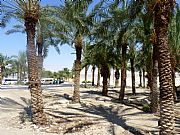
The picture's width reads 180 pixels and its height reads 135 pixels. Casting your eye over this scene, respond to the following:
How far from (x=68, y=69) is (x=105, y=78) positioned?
99598 millimetres

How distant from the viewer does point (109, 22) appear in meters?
22.5

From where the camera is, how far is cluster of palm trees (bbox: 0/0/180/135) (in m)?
13.3

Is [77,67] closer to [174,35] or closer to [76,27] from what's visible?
[76,27]

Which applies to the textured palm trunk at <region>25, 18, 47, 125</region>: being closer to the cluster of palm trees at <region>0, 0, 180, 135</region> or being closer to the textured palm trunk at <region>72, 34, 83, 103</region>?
the cluster of palm trees at <region>0, 0, 180, 135</region>

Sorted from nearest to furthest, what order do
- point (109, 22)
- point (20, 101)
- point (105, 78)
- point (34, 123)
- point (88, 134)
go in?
point (88, 134) < point (34, 123) < point (109, 22) < point (20, 101) < point (105, 78)

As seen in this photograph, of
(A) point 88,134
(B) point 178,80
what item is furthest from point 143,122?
(B) point 178,80

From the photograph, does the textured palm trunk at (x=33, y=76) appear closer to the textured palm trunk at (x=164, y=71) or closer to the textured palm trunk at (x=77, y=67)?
the textured palm trunk at (x=164, y=71)

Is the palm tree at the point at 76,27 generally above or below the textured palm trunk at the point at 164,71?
above

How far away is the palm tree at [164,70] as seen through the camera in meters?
13.2

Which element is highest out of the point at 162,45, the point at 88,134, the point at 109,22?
the point at 109,22

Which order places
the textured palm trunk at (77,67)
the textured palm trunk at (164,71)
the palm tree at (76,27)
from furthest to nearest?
the textured palm trunk at (77,67) → the palm tree at (76,27) → the textured palm trunk at (164,71)

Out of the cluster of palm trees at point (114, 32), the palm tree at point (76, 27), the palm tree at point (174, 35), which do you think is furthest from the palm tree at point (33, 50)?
the palm tree at point (174, 35)

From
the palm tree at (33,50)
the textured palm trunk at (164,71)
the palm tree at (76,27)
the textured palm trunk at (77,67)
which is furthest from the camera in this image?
the textured palm trunk at (77,67)

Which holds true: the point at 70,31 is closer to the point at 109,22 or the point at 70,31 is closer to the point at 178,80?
the point at 109,22
